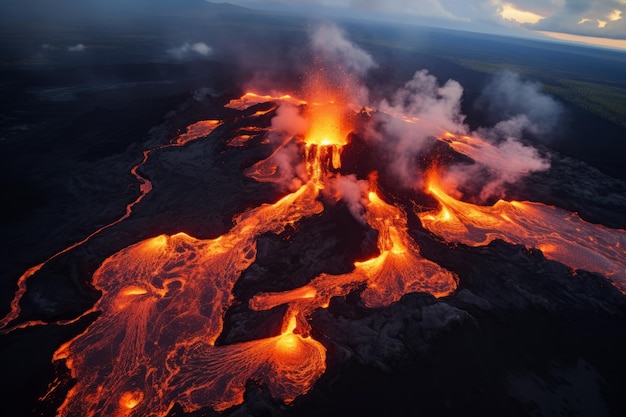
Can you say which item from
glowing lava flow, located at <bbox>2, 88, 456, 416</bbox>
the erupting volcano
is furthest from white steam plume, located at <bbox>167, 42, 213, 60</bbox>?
glowing lava flow, located at <bbox>2, 88, 456, 416</bbox>

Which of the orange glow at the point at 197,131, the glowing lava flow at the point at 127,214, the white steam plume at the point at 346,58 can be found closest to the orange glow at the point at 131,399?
the glowing lava flow at the point at 127,214

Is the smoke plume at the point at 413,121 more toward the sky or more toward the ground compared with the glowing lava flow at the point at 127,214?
more toward the sky

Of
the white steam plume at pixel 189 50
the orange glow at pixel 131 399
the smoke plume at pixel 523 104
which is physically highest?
the orange glow at pixel 131 399

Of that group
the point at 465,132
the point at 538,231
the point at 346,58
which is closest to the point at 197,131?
the point at 465,132

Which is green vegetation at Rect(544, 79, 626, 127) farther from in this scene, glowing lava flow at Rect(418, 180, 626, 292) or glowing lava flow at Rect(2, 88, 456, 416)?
glowing lava flow at Rect(2, 88, 456, 416)

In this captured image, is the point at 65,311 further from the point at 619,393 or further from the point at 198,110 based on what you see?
the point at 198,110

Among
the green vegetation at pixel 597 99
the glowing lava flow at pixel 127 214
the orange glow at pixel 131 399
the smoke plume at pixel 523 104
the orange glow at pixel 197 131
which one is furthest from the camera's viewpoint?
the green vegetation at pixel 597 99

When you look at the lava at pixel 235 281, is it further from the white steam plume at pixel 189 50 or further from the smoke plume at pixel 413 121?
the white steam plume at pixel 189 50
